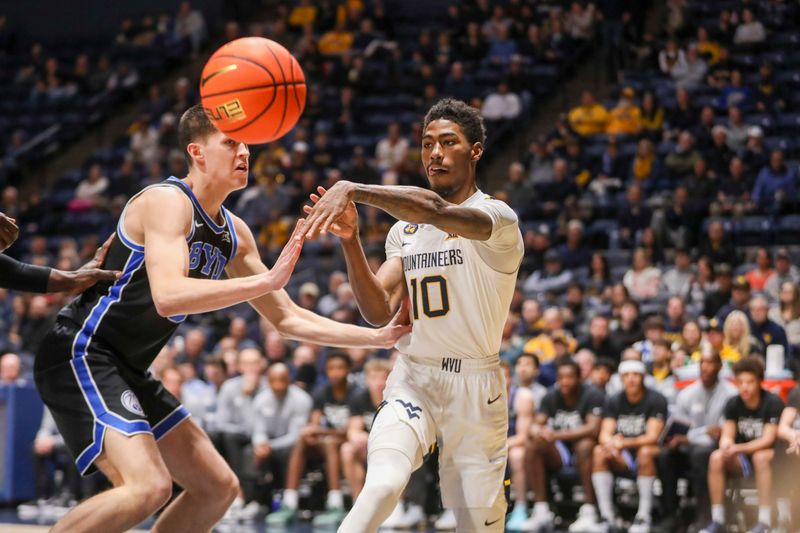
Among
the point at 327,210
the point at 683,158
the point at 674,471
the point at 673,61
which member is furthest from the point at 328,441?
the point at 673,61

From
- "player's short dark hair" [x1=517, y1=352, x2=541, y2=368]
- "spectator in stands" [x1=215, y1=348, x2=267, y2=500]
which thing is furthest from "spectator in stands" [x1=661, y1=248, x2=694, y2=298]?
"spectator in stands" [x1=215, y1=348, x2=267, y2=500]

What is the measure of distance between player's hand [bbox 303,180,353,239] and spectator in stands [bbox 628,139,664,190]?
9.60 m

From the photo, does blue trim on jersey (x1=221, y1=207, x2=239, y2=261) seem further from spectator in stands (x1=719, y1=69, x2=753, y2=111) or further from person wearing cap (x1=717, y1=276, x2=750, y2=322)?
spectator in stands (x1=719, y1=69, x2=753, y2=111)

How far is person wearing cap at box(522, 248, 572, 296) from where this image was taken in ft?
40.5

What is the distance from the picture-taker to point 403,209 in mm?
4512

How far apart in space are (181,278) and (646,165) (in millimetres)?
9866

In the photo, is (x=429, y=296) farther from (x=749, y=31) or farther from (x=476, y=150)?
(x=749, y=31)

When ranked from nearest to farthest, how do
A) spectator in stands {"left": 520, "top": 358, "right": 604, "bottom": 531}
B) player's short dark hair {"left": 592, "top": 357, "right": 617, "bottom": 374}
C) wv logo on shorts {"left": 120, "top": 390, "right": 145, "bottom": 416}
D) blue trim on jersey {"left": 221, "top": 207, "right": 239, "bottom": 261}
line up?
wv logo on shorts {"left": 120, "top": 390, "right": 145, "bottom": 416} → blue trim on jersey {"left": 221, "top": 207, "right": 239, "bottom": 261} → spectator in stands {"left": 520, "top": 358, "right": 604, "bottom": 531} → player's short dark hair {"left": 592, "top": 357, "right": 617, "bottom": 374}

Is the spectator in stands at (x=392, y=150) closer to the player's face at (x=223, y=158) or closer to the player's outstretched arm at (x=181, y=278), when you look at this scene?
the player's face at (x=223, y=158)

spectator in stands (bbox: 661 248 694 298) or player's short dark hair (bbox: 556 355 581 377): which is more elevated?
spectator in stands (bbox: 661 248 694 298)

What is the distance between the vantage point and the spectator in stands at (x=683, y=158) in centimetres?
1337

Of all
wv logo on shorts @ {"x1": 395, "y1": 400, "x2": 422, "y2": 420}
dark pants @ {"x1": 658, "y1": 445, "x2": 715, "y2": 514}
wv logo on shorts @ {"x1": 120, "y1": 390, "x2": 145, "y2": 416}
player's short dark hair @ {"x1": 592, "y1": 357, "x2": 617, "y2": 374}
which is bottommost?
dark pants @ {"x1": 658, "y1": 445, "x2": 715, "y2": 514}

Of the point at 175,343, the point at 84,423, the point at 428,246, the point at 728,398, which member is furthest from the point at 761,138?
the point at 84,423

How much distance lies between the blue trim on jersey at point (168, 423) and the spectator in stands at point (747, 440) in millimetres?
4890
